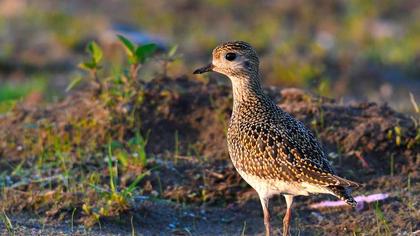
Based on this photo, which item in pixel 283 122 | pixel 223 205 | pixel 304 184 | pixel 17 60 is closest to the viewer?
pixel 304 184

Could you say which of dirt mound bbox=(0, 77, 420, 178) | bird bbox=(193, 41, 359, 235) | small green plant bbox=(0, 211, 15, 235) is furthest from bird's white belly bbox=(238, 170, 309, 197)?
small green plant bbox=(0, 211, 15, 235)

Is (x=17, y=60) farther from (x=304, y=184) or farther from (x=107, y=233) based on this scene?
(x=304, y=184)

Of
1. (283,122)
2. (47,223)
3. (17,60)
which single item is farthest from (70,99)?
(17,60)

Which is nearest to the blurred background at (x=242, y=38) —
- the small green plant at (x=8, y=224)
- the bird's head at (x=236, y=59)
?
the bird's head at (x=236, y=59)

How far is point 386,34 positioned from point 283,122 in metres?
11.1

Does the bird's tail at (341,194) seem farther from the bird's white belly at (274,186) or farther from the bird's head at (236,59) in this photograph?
the bird's head at (236,59)

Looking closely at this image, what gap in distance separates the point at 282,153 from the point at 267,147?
119 millimetres

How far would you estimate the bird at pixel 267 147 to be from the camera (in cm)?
629

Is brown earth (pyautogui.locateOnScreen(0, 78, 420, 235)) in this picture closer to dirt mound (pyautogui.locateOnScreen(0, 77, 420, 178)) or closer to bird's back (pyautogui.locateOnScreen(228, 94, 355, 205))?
dirt mound (pyautogui.locateOnScreen(0, 77, 420, 178))

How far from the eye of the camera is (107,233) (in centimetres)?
691

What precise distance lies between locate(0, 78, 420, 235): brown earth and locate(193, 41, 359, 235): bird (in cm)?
68

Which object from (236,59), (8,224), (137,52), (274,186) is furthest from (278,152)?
(137,52)

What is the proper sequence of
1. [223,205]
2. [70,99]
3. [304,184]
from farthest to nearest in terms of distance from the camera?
1. [70,99]
2. [223,205]
3. [304,184]

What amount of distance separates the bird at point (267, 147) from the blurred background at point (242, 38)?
1.82 metres
